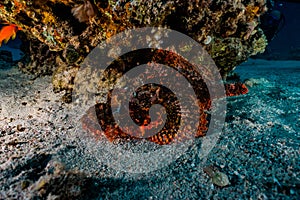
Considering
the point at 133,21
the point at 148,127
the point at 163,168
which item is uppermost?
the point at 133,21

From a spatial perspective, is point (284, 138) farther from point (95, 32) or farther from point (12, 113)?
point (12, 113)

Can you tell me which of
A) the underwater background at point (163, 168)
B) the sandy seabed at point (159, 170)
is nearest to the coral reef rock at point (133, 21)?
the underwater background at point (163, 168)

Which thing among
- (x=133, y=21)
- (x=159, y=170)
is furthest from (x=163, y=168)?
(x=133, y=21)

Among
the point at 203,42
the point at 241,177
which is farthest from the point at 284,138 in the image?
the point at 203,42

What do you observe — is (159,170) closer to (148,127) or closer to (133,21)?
(148,127)

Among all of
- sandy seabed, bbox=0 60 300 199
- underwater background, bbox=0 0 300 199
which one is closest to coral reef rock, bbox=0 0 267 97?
underwater background, bbox=0 0 300 199

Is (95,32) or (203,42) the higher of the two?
(95,32)

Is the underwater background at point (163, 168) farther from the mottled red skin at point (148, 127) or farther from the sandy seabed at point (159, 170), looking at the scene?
the mottled red skin at point (148, 127)

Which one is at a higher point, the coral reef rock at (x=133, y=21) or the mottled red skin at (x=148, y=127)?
the coral reef rock at (x=133, y=21)
